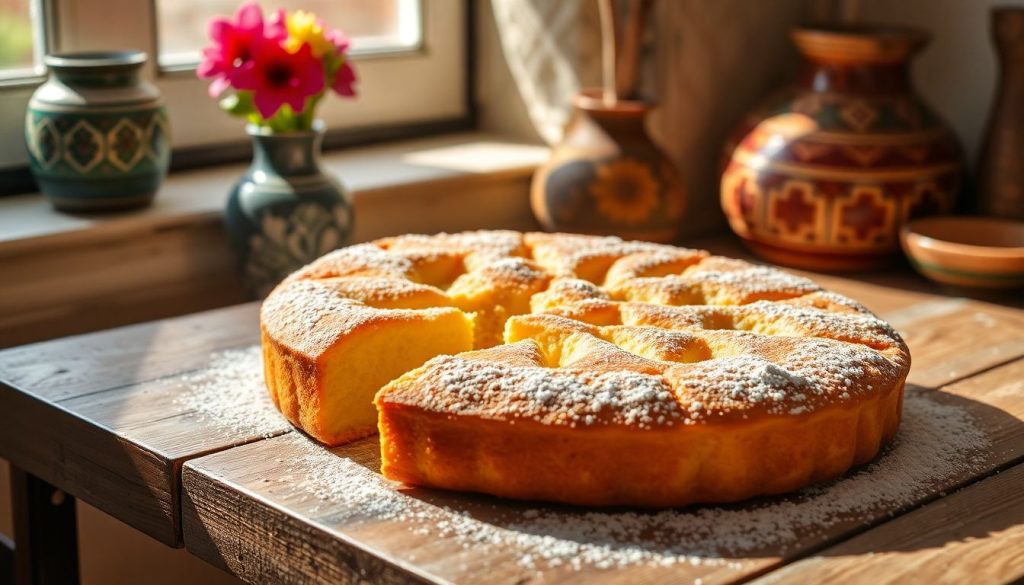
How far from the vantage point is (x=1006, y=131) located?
7.06ft

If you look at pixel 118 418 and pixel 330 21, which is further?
pixel 330 21

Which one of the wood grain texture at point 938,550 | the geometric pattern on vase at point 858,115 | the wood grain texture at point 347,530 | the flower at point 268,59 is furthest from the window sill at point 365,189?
the wood grain texture at point 938,550

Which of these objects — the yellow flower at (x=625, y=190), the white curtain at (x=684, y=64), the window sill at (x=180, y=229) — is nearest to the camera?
the window sill at (x=180, y=229)

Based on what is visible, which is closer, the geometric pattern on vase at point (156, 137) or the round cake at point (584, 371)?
the round cake at point (584, 371)

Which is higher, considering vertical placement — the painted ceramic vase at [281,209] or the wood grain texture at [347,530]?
the painted ceramic vase at [281,209]

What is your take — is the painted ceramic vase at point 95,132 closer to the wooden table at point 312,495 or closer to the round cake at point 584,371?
the wooden table at point 312,495

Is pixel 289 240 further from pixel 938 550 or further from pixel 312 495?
pixel 938 550

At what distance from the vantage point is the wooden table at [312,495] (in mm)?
1060

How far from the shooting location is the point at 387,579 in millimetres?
1042

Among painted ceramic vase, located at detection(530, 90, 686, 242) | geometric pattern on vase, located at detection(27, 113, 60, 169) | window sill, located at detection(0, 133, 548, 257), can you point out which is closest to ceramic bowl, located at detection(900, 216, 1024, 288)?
painted ceramic vase, located at detection(530, 90, 686, 242)

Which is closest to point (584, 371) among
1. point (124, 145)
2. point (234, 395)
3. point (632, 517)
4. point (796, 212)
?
point (632, 517)

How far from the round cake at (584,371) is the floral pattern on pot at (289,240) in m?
0.28

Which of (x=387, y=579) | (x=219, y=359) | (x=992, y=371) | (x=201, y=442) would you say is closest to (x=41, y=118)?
(x=219, y=359)

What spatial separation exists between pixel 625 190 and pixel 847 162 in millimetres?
359
